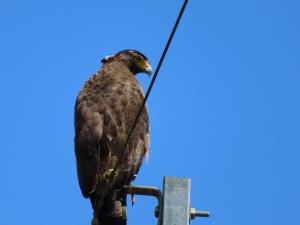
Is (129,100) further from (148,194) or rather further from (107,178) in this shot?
(148,194)

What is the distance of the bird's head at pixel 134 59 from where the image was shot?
34.0 ft

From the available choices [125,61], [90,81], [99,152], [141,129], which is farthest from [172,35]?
[125,61]

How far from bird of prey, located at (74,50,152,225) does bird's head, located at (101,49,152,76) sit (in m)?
1.05

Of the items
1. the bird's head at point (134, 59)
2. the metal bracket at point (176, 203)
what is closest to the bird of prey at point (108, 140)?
the bird's head at point (134, 59)

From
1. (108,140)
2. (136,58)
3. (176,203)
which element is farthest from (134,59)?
(176,203)

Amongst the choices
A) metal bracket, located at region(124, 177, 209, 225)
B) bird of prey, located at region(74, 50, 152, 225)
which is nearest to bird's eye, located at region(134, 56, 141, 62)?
bird of prey, located at region(74, 50, 152, 225)

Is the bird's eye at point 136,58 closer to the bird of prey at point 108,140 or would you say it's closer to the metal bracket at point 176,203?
the bird of prey at point 108,140

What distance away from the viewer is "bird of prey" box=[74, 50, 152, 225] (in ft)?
22.8

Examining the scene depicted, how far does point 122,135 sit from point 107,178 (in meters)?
0.71

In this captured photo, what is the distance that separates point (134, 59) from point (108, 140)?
9.72 feet

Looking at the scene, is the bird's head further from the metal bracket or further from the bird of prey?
the metal bracket

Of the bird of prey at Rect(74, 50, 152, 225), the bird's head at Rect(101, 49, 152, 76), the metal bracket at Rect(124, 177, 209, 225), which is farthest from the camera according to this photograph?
the bird's head at Rect(101, 49, 152, 76)

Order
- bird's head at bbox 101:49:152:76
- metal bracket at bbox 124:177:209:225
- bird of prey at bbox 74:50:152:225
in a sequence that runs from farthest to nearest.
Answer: bird's head at bbox 101:49:152:76
bird of prey at bbox 74:50:152:225
metal bracket at bbox 124:177:209:225

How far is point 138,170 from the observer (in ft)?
25.6
